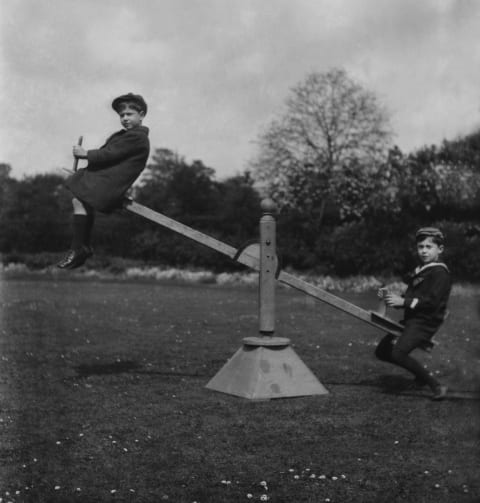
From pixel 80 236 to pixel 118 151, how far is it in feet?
2.82

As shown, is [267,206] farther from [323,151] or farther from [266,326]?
[323,151]

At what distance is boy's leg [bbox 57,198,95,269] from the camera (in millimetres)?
6145

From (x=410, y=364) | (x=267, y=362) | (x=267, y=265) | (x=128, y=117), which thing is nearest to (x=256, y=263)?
(x=267, y=265)

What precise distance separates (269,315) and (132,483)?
2888 mm

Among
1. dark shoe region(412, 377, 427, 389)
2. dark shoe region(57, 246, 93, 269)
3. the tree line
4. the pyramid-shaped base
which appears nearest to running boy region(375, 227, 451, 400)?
dark shoe region(412, 377, 427, 389)

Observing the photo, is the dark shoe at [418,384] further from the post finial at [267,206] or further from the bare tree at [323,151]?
the bare tree at [323,151]

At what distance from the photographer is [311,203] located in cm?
2847

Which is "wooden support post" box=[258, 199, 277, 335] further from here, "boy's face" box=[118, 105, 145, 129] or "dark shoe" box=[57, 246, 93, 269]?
"dark shoe" box=[57, 246, 93, 269]

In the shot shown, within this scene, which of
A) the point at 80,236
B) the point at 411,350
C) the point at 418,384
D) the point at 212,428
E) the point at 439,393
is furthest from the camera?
the point at 418,384

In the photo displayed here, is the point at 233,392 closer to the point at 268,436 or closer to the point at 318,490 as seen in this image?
the point at 268,436

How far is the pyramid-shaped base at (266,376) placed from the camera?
19.7 feet

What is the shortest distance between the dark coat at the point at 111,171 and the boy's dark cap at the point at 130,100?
250mm

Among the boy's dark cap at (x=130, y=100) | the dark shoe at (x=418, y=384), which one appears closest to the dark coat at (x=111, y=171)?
the boy's dark cap at (x=130, y=100)

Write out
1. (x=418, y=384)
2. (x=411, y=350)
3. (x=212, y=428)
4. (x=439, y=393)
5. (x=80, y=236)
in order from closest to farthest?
(x=212, y=428) < (x=439, y=393) < (x=411, y=350) < (x=80, y=236) < (x=418, y=384)
